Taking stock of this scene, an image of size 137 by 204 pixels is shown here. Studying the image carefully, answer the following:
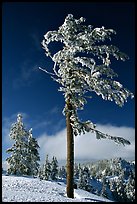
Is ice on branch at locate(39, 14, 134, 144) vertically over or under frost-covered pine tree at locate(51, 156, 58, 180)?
over

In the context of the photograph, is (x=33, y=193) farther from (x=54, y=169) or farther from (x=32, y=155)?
(x=54, y=169)

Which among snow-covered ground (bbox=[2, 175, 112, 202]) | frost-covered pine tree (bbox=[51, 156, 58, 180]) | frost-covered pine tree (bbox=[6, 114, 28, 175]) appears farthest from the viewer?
frost-covered pine tree (bbox=[51, 156, 58, 180])

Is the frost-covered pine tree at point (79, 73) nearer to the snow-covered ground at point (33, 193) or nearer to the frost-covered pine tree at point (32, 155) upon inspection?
the snow-covered ground at point (33, 193)

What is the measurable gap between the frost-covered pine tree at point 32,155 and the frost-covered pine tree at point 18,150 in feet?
4.10

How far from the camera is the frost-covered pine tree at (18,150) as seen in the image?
1886 inches

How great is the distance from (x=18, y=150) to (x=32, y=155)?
3.89 m

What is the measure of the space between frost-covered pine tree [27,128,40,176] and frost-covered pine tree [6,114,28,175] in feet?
4.10

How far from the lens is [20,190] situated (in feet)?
66.3

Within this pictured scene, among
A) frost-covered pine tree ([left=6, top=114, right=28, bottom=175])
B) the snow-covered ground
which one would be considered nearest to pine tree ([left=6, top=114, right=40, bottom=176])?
frost-covered pine tree ([left=6, top=114, right=28, bottom=175])

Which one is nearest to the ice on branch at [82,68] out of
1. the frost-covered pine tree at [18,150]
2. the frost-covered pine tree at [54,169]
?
the frost-covered pine tree at [18,150]

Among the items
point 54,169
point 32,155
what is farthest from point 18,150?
point 54,169

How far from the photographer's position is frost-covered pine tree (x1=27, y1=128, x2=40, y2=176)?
50.2 m

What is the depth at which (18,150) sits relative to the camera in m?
48.5

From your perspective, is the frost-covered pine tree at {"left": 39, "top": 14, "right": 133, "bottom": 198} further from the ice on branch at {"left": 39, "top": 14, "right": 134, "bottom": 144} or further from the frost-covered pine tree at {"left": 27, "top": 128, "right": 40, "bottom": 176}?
the frost-covered pine tree at {"left": 27, "top": 128, "right": 40, "bottom": 176}
